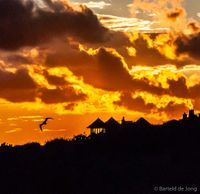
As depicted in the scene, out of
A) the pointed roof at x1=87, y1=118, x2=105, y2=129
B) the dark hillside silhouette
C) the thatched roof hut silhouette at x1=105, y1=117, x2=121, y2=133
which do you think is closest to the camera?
the dark hillside silhouette

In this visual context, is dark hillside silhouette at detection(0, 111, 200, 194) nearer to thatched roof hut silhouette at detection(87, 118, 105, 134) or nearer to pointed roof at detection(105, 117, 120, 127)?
pointed roof at detection(105, 117, 120, 127)

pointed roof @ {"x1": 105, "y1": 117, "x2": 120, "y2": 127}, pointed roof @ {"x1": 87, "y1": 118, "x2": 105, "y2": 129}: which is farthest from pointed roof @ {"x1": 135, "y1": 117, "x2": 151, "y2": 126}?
pointed roof @ {"x1": 87, "y1": 118, "x2": 105, "y2": 129}

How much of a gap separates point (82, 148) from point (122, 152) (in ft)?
20.8

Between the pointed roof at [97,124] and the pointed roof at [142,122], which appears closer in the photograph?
the pointed roof at [142,122]

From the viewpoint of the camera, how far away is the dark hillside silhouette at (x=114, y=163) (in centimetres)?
6450

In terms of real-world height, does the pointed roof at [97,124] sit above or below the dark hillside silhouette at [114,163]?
above

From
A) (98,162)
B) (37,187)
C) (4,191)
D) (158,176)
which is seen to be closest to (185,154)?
(158,176)

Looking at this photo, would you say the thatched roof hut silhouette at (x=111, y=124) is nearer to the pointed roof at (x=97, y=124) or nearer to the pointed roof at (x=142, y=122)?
the pointed roof at (x=97, y=124)

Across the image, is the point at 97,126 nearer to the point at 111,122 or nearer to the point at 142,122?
the point at 111,122

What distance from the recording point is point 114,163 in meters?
68.2

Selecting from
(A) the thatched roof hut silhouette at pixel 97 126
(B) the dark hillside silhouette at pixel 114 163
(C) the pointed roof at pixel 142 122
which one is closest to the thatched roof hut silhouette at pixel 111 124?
(A) the thatched roof hut silhouette at pixel 97 126

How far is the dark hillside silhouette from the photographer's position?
64.5 meters

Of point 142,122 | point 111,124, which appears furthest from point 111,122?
point 142,122

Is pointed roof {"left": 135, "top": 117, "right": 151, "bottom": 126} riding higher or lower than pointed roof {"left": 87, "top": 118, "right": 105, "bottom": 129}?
lower
